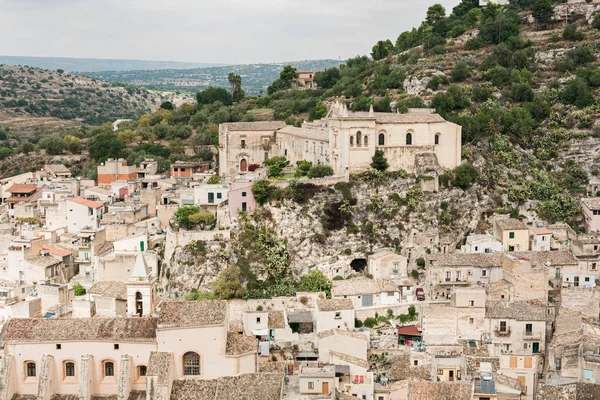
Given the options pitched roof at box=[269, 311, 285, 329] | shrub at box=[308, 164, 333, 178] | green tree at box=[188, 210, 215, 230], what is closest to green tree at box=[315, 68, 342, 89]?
shrub at box=[308, 164, 333, 178]

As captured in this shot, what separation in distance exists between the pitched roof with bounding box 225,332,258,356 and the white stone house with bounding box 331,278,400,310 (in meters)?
9.24

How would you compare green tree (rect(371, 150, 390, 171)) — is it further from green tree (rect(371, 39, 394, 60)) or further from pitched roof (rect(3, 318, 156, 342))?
green tree (rect(371, 39, 394, 60))

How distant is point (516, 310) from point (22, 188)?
1346 inches

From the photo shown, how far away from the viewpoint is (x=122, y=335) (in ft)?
99.7

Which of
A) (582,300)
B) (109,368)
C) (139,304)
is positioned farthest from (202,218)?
(582,300)

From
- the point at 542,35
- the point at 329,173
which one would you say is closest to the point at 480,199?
the point at 329,173

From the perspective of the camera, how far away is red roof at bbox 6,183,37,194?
56.3 m

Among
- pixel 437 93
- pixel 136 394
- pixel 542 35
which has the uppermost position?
pixel 542 35

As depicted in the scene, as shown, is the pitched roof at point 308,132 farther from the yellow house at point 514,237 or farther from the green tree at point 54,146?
the green tree at point 54,146

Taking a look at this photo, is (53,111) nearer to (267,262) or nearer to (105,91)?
(105,91)

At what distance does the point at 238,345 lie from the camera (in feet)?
102

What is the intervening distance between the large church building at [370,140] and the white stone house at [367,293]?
835 centimetres

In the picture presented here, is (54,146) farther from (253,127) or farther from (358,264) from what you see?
(358,264)

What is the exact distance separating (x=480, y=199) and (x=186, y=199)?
55.4 ft
